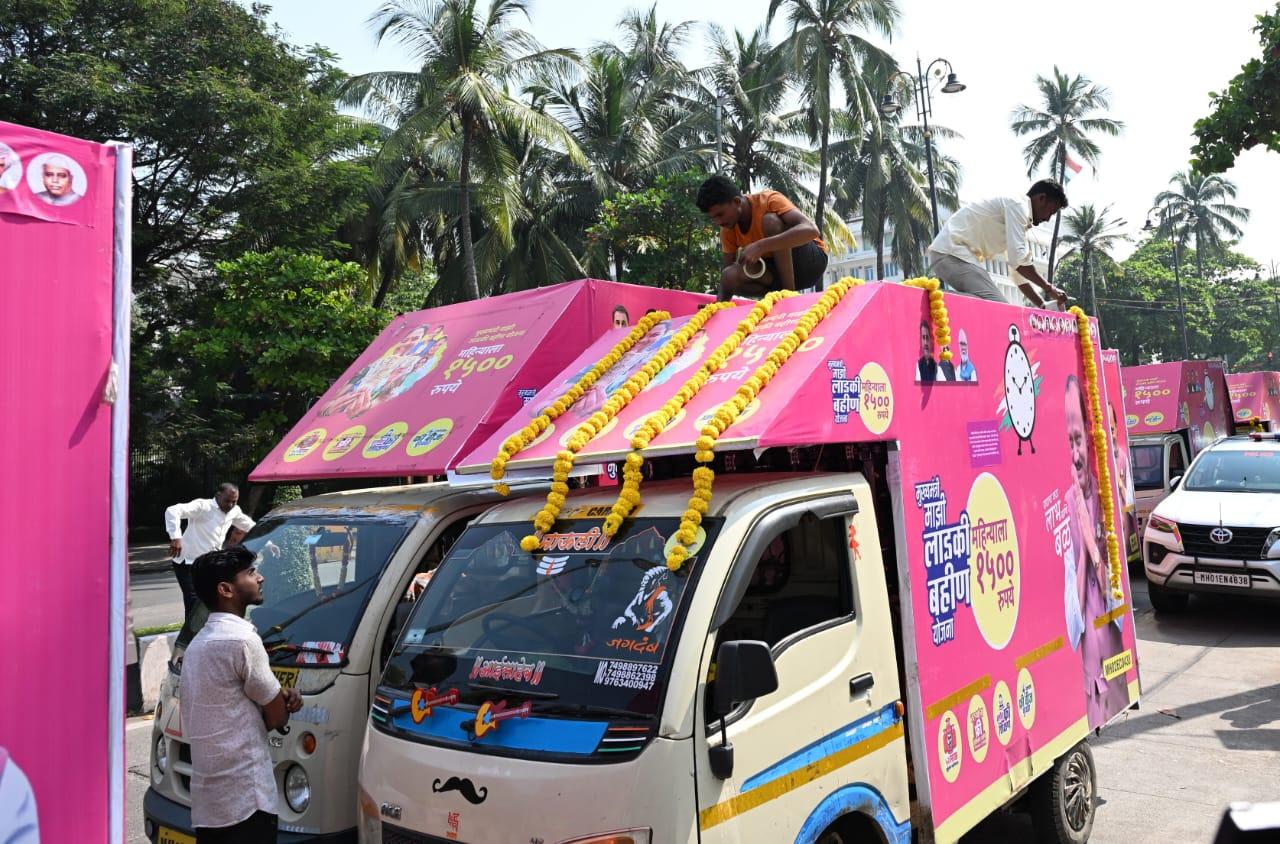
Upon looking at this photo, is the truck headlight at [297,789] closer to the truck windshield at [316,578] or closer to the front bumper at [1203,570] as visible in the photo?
the truck windshield at [316,578]

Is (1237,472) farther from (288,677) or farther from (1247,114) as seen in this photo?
(288,677)

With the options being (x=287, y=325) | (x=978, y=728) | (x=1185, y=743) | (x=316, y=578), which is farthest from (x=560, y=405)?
(x=287, y=325)

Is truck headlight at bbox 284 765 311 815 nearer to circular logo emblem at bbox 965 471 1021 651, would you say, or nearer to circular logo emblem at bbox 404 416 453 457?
circular logo emblem at bbox 404 416 453 457

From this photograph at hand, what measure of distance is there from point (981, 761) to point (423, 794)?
2.33 metres

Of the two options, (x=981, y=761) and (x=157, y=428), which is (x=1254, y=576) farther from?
(x=157, y=428)

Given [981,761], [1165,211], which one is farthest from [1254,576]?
[1165,211]

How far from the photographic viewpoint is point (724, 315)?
4.47 metres

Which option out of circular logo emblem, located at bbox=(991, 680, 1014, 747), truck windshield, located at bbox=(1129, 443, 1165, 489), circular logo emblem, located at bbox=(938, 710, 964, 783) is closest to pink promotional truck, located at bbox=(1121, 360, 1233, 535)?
truck windshield, located at bbox=(1129, 443, 1165, 489)

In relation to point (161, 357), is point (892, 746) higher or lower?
lower

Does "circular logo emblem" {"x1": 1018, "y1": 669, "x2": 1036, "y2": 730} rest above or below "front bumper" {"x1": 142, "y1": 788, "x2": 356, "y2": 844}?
above

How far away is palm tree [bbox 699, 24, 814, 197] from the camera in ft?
103

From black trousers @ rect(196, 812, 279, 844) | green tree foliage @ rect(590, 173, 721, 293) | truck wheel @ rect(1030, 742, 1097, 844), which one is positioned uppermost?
green tree foliage @ rect(590, 173, 721, 293)

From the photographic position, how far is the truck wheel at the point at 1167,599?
10578 millimetres

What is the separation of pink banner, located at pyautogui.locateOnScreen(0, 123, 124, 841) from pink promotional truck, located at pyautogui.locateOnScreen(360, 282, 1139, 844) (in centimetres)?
100
